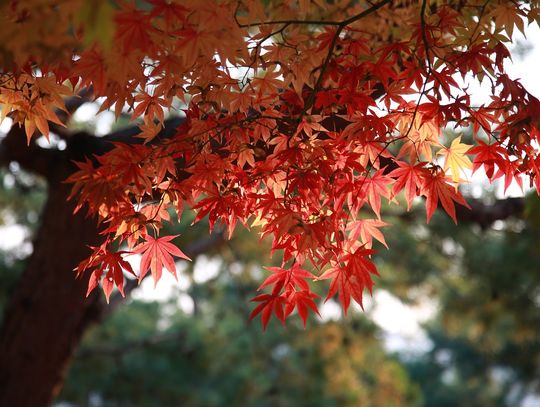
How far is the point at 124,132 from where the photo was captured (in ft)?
6.81

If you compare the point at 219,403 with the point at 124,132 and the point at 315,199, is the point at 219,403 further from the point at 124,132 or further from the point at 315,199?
the point at 315,199

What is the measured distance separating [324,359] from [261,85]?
3.93 metres

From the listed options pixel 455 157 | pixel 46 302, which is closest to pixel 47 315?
pixel 46 302

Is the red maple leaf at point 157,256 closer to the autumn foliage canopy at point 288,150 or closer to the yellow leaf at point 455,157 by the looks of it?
the autumn foliage canopy at point 288,150

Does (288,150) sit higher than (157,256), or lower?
higher

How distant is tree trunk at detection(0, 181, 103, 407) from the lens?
243 cm

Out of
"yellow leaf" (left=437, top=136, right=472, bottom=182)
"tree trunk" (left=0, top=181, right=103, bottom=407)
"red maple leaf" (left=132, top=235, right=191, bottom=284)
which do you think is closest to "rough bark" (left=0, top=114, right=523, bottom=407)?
"tree trunk" (left=0, top=181, right=103, bottom=407)

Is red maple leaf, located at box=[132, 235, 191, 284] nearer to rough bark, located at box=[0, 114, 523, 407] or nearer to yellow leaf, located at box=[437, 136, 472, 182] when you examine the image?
yellow leaf, located at box=[437, 136, 472, 182]

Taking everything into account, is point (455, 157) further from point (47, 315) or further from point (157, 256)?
point (47, 315)

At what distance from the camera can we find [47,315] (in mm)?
2465

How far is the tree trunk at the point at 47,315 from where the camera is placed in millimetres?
2426

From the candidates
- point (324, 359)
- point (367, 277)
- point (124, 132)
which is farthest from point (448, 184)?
point (324, 359)

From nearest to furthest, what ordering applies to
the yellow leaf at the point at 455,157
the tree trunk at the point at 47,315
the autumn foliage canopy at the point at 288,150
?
1. the autumn foliage canopy at the point at 288,150
2. the yellow leaf at the point at 455,157
3. the tree trunk at the point at 47,315

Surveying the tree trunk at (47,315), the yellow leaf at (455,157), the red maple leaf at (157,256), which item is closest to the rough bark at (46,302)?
the tree trunk at (47,315)
